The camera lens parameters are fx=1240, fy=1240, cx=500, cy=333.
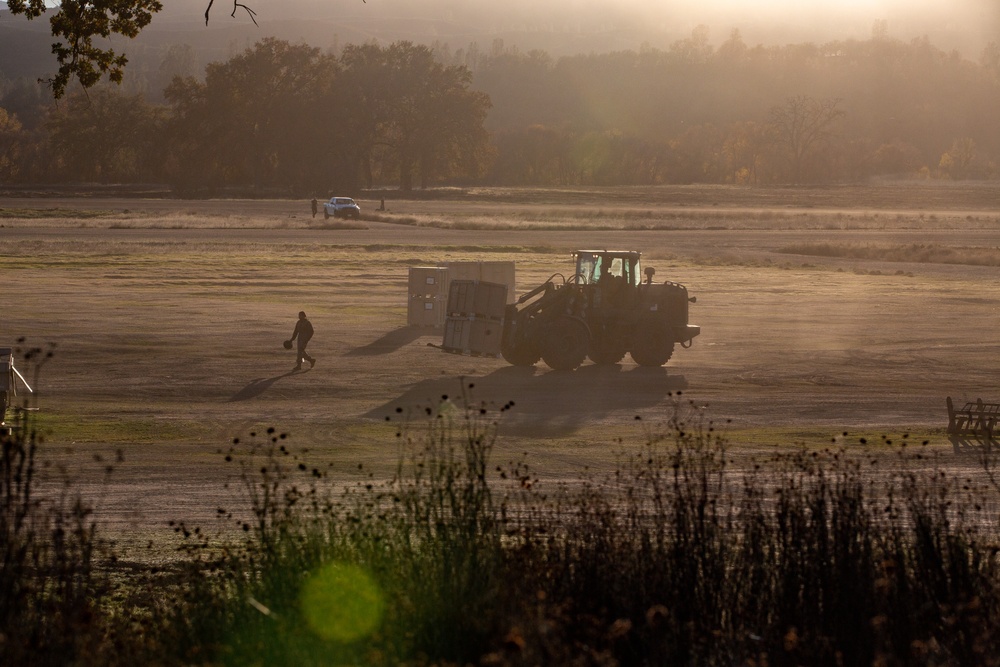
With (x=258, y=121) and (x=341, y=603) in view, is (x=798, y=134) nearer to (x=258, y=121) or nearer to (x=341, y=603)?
(x=258, y=121)

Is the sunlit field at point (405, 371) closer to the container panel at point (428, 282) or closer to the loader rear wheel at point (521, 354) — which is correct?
the loader rear wheel at point (521, 354)

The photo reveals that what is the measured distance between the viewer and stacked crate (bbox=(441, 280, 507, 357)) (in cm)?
2416

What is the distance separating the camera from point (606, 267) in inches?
977

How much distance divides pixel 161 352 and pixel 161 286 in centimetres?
1465

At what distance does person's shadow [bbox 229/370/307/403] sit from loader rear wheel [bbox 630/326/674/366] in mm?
6817

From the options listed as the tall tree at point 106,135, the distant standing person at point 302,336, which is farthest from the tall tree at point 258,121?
the distant standing person at point 302,336

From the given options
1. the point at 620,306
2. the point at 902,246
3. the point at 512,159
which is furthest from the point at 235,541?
the point at 512,159

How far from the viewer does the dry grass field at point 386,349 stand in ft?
56.9

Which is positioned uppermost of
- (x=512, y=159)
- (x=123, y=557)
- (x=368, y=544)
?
(x=512, y=159)

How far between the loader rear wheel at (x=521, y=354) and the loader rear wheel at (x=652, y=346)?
6.84ft

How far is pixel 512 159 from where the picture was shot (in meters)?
170

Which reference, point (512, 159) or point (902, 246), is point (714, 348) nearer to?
point (902, 246)

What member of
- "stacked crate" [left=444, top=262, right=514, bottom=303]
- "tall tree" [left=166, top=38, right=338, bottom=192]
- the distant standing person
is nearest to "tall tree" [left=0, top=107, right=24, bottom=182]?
"tall tree" [left=166, top=38, right=338, bottom=192]

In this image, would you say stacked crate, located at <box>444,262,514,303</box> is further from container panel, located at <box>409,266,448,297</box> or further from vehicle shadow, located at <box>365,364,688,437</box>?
vehicle shadow, located at <box>365,364,688,437</box>
